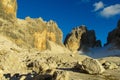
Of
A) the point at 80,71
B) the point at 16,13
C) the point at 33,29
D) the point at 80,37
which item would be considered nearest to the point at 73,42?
the point at 80,37

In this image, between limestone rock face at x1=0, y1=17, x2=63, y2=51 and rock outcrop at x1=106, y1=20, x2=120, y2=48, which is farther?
rock outcrop at x1=106, y1=20, x2=120, y2=48

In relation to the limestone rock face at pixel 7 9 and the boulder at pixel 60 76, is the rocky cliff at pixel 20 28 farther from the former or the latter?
the boulder at pixel 60 76

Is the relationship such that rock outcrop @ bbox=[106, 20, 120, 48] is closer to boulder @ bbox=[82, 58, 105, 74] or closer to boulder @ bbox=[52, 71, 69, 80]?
boulder @ bbox=[82, 58, 105, 74]

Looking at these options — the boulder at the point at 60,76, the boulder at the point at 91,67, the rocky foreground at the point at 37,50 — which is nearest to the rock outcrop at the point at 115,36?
the rocky foreground at the point at 37,50

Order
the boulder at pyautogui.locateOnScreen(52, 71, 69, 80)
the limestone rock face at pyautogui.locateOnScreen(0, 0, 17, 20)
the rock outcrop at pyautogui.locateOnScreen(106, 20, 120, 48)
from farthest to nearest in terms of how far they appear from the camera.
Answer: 1. the rock outcrop at pyautogui.locateOnScreen(106, 20, 120, 48)
2. the limestone rock face at pyautogui.locateOnScreen(0, 0, 17, 20)
3. the boulder at pyautogui.locateOnScreen(52, 71, 69, 80)

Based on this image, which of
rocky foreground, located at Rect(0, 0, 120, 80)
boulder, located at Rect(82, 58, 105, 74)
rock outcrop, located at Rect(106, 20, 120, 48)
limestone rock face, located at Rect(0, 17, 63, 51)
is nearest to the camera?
boulder, located at Rect(82, 58, 105, 74)

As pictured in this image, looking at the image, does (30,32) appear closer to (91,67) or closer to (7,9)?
(7,9)

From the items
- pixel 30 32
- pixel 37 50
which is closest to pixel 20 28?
pixel 30 32

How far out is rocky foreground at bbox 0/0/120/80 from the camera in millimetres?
30062

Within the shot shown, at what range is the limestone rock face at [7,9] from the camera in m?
121

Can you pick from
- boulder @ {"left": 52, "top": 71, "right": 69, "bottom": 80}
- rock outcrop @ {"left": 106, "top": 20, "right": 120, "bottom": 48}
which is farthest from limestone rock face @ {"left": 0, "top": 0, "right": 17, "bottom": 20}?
boulder @ {"left": 52, "top": 71, "right": 69, "bottom": 80}

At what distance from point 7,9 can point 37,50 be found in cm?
2295

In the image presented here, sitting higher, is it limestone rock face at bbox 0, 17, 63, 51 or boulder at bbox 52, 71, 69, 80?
limestone rock face at bbox 0, 17, 63, 51

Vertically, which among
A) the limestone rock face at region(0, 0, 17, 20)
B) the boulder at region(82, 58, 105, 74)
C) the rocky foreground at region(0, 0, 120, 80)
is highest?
the limestone rock face at region(0, 0, 17, 20)
